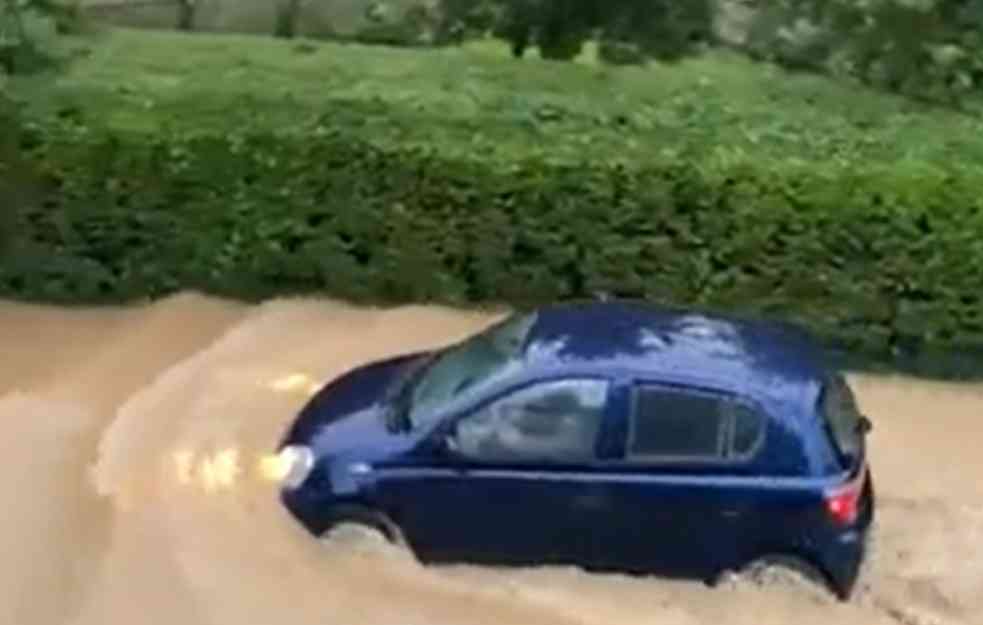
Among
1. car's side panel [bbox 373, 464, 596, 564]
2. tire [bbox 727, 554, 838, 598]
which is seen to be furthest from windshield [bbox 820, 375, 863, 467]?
car's side panel [bbox 373, 464, 596, 564]

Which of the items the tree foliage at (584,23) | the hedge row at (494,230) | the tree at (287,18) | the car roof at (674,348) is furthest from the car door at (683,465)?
the tree at (287,18)

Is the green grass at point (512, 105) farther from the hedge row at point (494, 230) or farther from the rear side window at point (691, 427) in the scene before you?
the rear side window at point (691, 427)

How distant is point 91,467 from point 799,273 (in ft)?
14.8

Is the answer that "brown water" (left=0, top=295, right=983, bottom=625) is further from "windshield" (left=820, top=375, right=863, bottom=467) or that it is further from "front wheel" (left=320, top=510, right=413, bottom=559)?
"windshield" (left=820, top=375, right=863, bottom=467)

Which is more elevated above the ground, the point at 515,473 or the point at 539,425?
the point at 539,425

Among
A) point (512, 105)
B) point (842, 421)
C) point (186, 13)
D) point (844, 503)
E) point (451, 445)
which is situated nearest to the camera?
point (844, 503)

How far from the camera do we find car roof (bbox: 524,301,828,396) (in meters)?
9.76

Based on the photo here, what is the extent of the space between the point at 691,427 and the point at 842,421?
78 centimetres

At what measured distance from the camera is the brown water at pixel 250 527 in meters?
9.64

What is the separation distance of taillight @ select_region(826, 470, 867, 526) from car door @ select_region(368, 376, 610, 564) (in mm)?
1116

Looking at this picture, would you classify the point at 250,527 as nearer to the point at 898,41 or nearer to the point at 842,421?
the point at 842,421

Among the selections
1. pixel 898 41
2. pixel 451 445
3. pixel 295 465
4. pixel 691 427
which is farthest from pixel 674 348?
pixel 898 41

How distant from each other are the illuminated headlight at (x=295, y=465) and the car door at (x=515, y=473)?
0.42 metres

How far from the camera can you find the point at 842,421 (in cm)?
989
